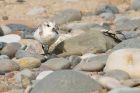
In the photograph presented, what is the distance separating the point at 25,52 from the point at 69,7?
6561 mm

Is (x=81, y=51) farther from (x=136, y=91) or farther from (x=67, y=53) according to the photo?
(x=136, y=91)

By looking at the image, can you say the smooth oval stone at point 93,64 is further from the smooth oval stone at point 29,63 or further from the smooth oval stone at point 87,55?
the smooth oval stone at point 29,63

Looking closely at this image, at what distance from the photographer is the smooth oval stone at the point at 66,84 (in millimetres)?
5270

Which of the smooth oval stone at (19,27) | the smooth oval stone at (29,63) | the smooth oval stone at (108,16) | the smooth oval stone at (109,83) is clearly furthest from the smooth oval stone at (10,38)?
the smooth oval stone at (109,83)

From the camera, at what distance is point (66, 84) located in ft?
17.4

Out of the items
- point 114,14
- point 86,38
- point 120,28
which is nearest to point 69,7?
point 114,14

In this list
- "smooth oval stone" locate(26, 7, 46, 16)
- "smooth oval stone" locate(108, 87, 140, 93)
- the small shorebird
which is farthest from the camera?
"smooth oval stone" locate(26, 7, 46, 16)

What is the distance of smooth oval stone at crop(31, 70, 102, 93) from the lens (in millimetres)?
5270

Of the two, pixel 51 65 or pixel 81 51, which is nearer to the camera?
pixel 51 65

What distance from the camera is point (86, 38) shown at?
879 cm

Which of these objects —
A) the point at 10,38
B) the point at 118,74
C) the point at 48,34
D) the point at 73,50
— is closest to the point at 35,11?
the point at 10,38

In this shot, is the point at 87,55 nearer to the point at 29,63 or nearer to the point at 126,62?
the point at 29,63

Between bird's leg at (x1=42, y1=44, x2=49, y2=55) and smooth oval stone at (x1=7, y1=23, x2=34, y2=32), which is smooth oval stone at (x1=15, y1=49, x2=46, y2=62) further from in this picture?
smooth oval stone at (x1=7, y1=23, x2=34, y2=32)

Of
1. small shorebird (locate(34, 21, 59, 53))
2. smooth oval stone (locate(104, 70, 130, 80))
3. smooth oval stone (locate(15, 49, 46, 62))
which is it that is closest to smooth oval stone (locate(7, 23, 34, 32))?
smooth oval stone (locate(15, 49, 46, 62))
